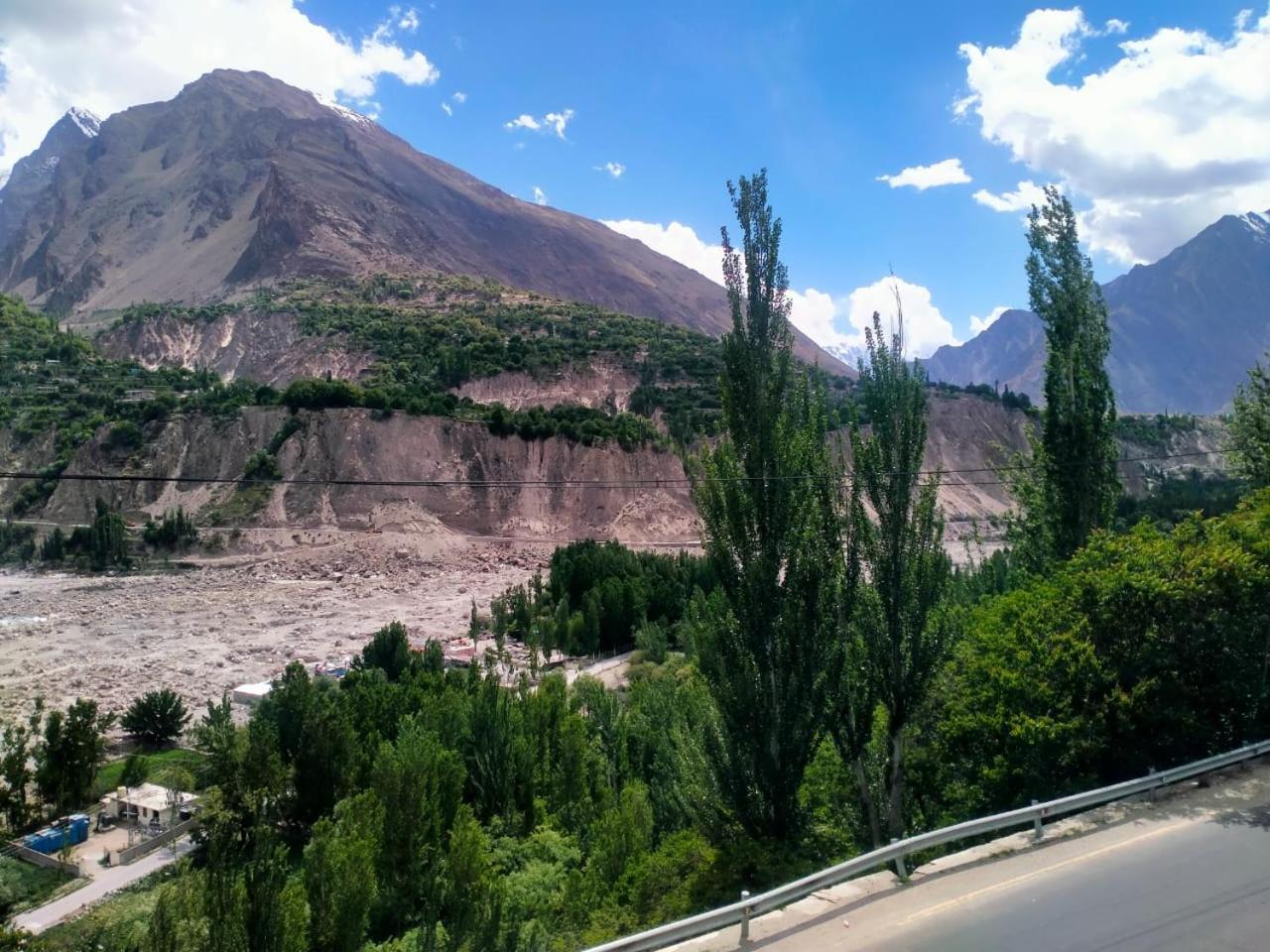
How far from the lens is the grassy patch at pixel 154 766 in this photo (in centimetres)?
2445

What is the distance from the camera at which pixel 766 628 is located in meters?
9.66

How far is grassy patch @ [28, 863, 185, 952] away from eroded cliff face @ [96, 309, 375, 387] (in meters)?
74.1

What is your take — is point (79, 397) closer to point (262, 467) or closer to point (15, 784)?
point (262, 467)

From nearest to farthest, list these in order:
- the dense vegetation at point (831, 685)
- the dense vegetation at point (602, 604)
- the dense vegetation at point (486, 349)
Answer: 1. the dense vegetation at point (831, 685)
2. the dense vegetation at point (602, 604)
3. the dense vegetation at point (486, 349)

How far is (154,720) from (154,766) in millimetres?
2764

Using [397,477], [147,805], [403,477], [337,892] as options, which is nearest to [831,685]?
[337,892]

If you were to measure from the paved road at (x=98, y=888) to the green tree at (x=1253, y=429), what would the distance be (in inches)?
1020

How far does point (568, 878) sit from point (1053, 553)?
11335 millimetres

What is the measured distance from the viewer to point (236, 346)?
101 meters

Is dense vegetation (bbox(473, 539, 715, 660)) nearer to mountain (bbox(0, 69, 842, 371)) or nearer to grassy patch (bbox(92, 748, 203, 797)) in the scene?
grassy patch (bbox(92, 748, 203, 797))

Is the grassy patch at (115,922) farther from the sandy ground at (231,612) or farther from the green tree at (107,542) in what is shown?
the green tree at (107,542)

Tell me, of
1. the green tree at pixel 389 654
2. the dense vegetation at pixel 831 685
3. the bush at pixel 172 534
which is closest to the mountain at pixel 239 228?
the bush at pixel 172 534

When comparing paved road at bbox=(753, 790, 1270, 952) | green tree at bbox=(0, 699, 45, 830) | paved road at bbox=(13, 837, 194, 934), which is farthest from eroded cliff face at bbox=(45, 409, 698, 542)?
paved road at bbox=(753, 790, 1270, 952)

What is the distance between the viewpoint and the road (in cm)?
618
